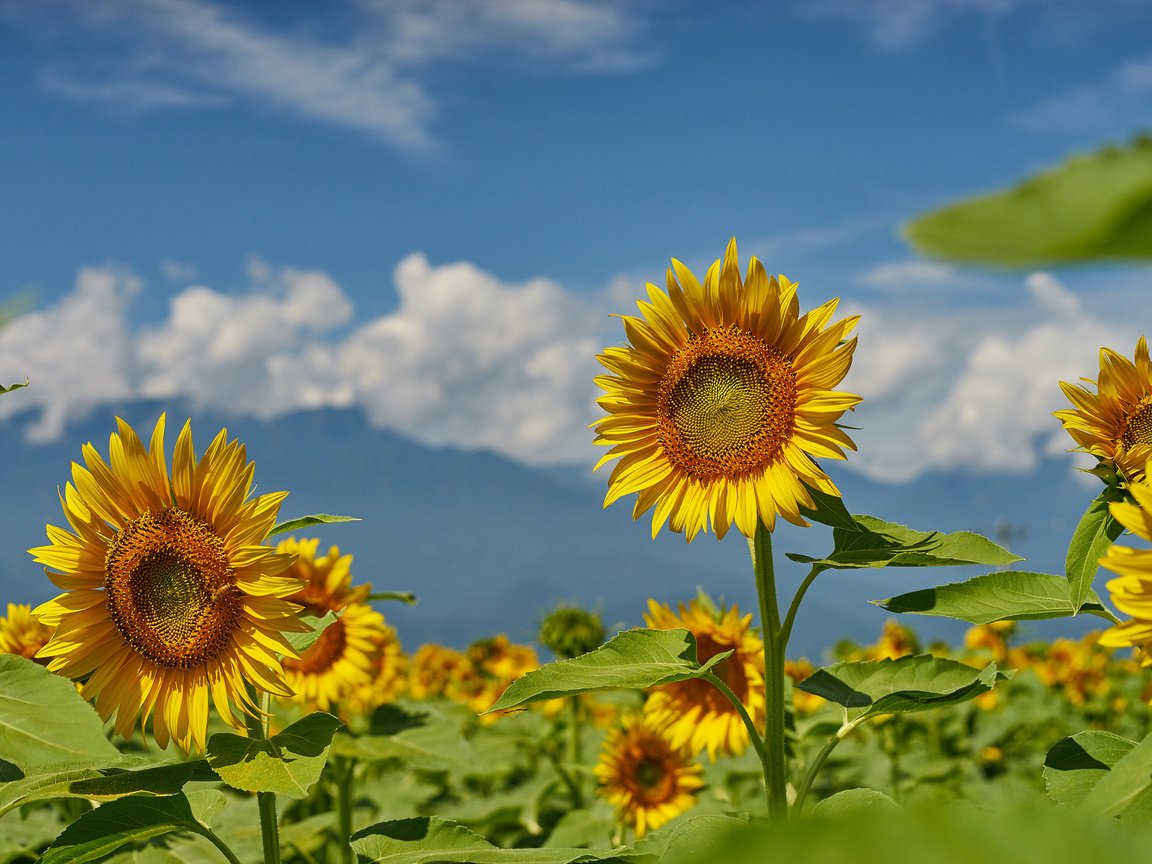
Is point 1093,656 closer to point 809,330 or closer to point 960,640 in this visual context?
point 960,640

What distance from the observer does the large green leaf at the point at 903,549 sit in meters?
1.81

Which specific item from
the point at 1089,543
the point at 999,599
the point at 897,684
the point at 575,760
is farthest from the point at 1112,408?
the point at 575,760

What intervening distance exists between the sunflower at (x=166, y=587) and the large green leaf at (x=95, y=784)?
225 millimetres

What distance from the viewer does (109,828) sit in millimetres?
1741

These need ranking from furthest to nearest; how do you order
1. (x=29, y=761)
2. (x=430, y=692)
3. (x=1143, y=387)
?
(x=430, y=692)
(x=1143, y=387)
(x=29, y=761)

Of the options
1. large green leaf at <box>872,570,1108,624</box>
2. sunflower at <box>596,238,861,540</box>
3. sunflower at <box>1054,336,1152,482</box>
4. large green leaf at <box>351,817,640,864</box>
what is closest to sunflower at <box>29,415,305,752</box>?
large green leaf at <box>351,817,640,864</box>

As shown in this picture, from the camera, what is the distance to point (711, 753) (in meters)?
3.04

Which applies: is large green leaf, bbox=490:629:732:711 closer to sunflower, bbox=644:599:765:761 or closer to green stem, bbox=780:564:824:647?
green stem, bbox=780:564:824:647

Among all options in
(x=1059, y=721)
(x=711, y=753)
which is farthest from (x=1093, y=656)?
(x=711, y=753)

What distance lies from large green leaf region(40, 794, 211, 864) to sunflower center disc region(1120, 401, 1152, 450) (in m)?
1.88

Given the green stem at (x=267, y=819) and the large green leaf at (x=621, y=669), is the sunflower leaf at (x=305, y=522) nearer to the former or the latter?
the green stem at (x=267, y=819)

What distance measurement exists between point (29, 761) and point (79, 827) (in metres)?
0.16

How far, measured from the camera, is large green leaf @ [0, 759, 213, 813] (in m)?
1.62

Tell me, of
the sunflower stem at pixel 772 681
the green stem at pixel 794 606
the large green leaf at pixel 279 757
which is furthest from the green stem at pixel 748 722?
the large green leaf at pixel 279 757
